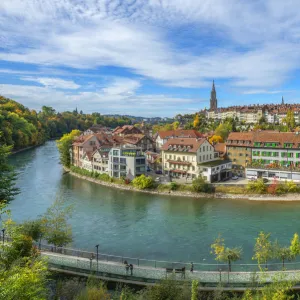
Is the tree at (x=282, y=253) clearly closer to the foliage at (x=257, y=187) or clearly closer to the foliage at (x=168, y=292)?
the foliage at (x=168, y=292)

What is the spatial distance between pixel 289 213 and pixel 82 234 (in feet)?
48.2

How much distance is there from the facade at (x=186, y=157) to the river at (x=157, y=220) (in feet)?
17.6

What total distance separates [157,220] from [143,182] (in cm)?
831

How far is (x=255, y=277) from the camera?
1152 cm

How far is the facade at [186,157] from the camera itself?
31688 millimetres

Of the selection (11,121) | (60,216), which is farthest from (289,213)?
(11,121)

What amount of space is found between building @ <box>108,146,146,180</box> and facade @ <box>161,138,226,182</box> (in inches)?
118

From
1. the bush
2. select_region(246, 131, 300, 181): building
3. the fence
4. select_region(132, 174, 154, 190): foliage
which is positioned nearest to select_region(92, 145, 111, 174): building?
select_region(132, 174, 154, 190): foliage

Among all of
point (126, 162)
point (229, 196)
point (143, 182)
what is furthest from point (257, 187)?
point (126, 162)

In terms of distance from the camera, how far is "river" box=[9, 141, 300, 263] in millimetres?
16828

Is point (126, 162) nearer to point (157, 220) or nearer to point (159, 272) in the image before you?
point (157, 220)

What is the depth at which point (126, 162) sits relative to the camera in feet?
107

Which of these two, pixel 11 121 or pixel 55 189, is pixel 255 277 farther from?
pixel 11 121

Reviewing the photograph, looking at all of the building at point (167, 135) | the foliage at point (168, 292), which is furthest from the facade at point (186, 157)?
the foliage at point (168, 292)
